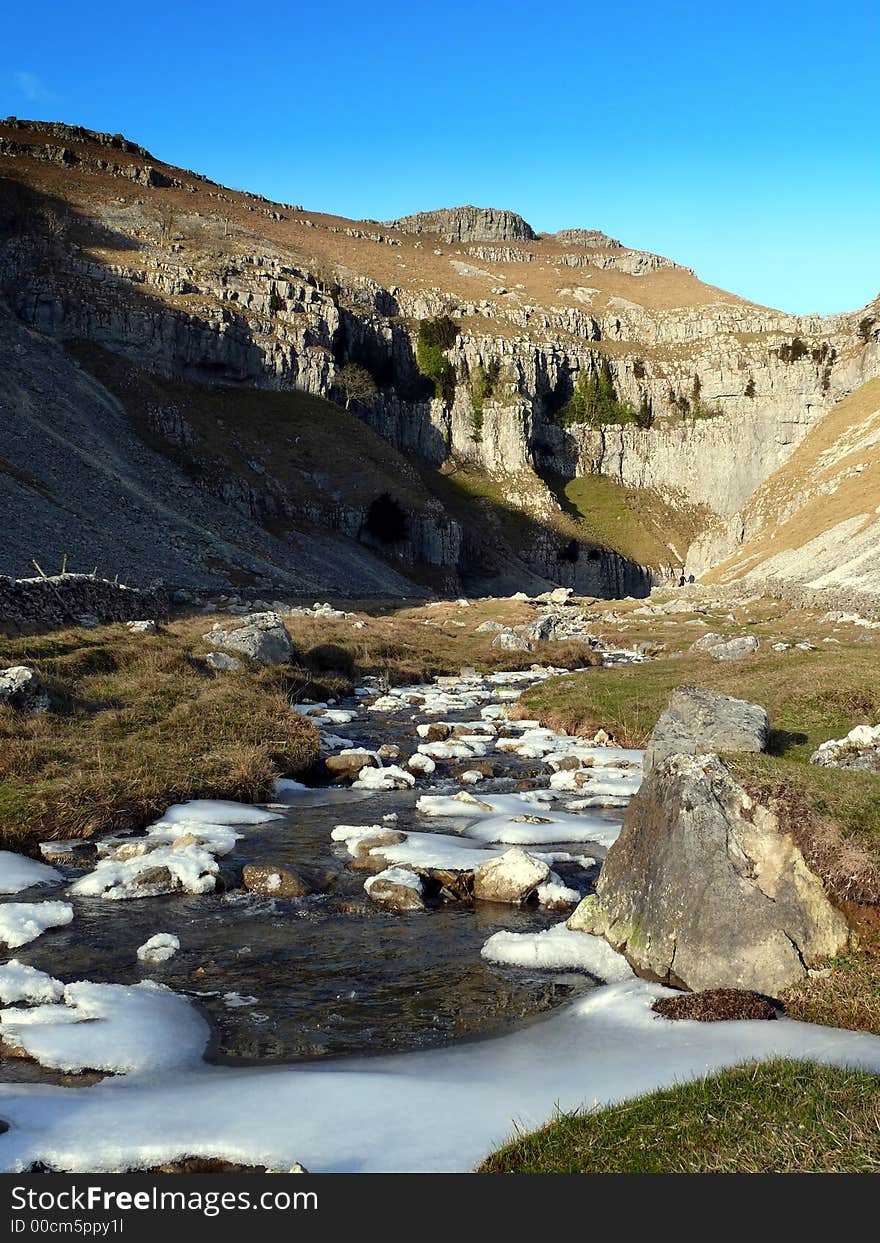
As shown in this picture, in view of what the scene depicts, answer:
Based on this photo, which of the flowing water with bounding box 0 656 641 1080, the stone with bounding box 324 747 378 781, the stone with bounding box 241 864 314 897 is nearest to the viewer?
the flowing water with bounding box 0 656 641 1080

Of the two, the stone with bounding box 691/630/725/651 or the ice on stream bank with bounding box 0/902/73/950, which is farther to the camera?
the stone with bounding box 691/630/725/651

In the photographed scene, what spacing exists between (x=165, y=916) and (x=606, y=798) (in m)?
10.7

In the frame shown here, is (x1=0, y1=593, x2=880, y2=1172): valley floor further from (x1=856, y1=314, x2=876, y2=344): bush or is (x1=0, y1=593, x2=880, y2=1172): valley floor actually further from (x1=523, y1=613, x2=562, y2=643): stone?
(x1=856, y1=314, x2=876, y2=344): bush

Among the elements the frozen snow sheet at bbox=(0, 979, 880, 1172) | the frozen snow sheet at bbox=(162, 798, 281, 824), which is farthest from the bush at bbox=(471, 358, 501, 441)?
the frozen snow sheet at bbox=(0, 979, 880, 1172)

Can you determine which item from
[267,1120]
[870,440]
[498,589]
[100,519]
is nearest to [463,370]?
[498,589]

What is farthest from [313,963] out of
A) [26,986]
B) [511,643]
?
[511,643]

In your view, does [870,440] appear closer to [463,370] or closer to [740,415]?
[740,415]

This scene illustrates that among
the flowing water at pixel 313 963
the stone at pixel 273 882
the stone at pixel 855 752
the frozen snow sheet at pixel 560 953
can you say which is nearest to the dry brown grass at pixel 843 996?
the frozen snow sheet at pixel 560 953

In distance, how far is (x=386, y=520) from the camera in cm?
11775

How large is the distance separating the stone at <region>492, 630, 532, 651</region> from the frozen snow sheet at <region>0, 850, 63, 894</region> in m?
37.1

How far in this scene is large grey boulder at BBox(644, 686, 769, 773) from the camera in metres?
19.6

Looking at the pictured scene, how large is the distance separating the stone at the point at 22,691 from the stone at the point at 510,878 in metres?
14.1

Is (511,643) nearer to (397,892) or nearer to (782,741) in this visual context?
(782,741)

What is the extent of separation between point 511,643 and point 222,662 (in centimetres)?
2410
